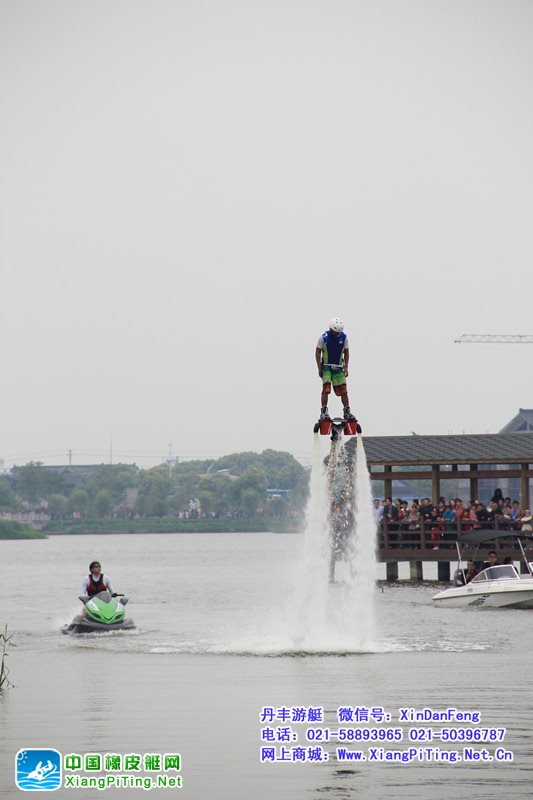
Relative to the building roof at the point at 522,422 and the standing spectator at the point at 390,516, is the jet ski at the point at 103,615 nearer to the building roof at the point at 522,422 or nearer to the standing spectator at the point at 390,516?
the standing spectator at the point at 390,516

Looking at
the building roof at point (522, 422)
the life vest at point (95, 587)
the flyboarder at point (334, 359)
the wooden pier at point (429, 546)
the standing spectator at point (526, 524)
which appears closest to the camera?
the flyboarder at point (334, 359)

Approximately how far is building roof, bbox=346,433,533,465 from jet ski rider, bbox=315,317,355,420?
26.0 m

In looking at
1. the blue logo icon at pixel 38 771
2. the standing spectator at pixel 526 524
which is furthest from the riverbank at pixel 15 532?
the blue logo icon at pixel 38 771

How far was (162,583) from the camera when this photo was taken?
7225 centimetres

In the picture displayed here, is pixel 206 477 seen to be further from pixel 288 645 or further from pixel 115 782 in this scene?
pixel 115 782

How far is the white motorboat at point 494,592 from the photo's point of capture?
42.1 meters

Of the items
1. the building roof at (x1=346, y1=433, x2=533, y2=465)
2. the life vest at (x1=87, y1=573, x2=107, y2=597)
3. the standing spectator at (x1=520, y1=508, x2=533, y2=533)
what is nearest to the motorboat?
the standing spectator at (x1=520, y1=508, x2=533, y2=533)

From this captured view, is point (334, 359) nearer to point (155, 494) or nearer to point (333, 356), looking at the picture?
point (333, 356)

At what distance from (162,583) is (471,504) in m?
25.1

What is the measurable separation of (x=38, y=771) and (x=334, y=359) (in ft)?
34.8

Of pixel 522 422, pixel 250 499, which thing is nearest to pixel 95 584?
pixel 522 422

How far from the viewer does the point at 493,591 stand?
42344mm

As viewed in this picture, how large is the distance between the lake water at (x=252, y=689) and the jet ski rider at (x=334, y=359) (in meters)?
5.29

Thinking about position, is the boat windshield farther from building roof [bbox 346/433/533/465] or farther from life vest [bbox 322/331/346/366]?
life vest [bbox 322/331/346/366]
